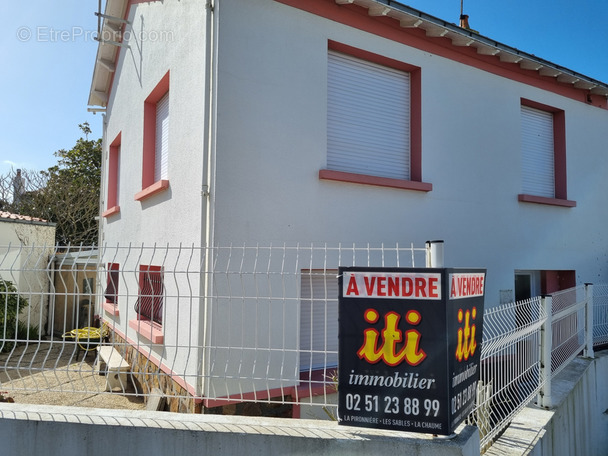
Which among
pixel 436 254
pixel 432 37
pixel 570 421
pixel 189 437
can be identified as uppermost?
pixel 432 37

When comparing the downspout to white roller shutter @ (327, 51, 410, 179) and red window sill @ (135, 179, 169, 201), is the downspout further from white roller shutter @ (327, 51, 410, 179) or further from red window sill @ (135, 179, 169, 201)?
white roller shutter @ (327, 51, 410, 179)

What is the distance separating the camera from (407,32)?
681cm

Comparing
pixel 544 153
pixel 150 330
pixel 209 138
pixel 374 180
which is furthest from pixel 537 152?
pixel 150 330

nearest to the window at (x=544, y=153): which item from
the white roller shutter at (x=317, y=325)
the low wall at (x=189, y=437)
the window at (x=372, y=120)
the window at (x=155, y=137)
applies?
the window at (x=372, y=120)

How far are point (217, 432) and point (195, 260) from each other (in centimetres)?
264

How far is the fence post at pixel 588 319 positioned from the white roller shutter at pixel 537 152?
216cm

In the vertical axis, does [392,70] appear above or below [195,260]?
above

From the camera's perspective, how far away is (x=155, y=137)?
7953 mm

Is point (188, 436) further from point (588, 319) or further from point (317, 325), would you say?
point (588, 319)

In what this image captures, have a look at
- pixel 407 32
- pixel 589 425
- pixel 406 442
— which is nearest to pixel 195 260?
pixel 406 442

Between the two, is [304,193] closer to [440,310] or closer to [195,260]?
[195,260]

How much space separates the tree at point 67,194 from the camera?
19.8 m

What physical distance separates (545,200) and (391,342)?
6652 millimetres

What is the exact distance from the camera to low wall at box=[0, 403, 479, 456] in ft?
9.39
